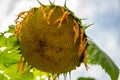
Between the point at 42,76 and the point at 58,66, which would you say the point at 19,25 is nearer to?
the point at 58,66

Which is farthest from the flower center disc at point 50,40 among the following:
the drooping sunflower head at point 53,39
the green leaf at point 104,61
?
the green leaf at point 104,61

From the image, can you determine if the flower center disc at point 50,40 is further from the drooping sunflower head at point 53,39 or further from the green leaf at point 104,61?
the green leaf at point 104,61

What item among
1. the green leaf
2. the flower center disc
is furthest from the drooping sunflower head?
the green leaf

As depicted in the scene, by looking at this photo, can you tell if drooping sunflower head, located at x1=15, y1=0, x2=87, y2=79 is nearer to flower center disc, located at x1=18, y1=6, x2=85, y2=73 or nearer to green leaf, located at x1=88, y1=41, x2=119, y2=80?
flower center disc, located at x1=18, y1=6, x2=85, y2=73

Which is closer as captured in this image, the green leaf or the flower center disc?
the green leaf

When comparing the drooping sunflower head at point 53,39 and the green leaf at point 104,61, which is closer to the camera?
the green leaf at point 104,61
